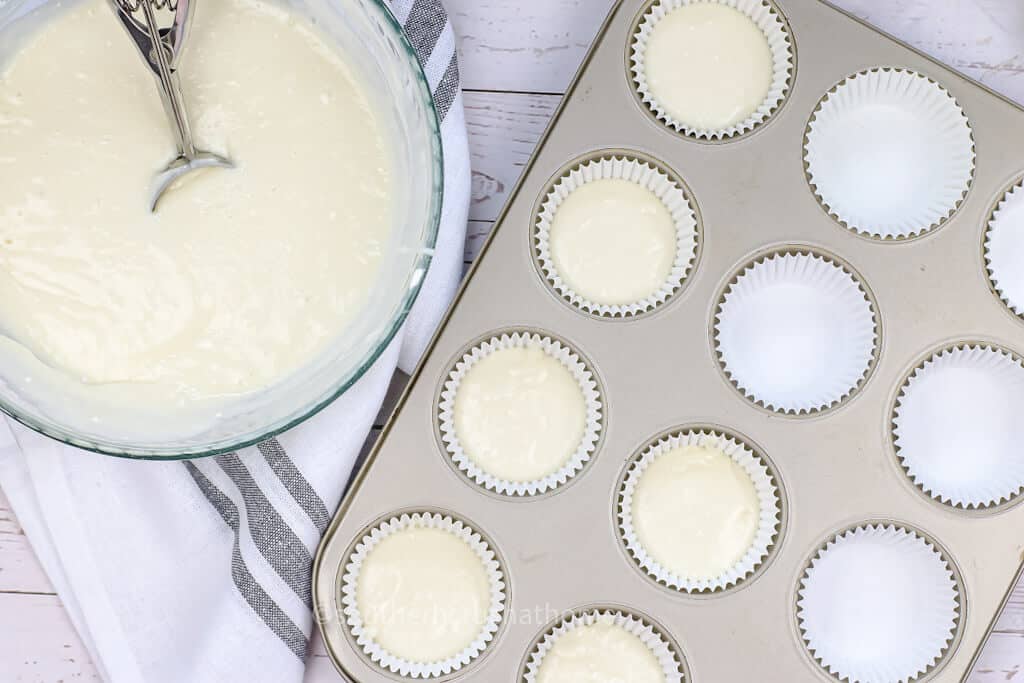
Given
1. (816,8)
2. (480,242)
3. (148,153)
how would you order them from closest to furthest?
(148,153)
(816,8)
(480,242)

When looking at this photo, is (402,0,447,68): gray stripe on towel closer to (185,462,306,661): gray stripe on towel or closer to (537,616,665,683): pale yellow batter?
(185,462,306,661): gray stripe on towel

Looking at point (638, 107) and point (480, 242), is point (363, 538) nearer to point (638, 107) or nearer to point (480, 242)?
point (480, 242)

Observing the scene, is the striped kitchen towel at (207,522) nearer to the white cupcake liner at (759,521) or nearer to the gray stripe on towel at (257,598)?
the gray stripe on towel at (257,598)

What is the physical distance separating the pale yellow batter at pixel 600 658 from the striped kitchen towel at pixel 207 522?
37cm

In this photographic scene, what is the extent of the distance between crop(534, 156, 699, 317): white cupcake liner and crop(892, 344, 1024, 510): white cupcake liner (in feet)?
1.17

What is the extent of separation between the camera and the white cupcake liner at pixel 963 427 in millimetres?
1146

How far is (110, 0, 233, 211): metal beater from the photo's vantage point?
0.79 metres

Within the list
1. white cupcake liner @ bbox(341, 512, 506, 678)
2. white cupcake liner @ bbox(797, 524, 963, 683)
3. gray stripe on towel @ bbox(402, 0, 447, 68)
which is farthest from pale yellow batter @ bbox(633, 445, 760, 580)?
gray stripe on towel @ bbox(402, 0, 447, 68)

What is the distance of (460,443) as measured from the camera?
1147 millimetres

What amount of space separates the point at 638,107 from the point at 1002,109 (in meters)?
0.49

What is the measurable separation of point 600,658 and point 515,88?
0.85 meters

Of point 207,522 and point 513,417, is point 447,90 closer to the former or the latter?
point 513,417

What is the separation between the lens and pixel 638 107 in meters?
1.12

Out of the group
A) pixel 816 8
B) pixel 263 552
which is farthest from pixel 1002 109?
pixel 263 552
